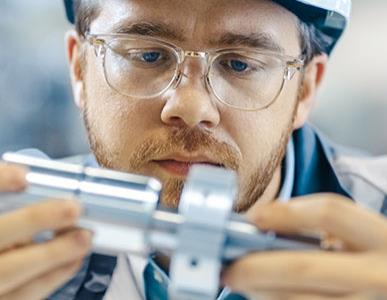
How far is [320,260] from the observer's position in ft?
1.29

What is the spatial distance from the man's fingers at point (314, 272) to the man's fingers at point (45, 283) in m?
0.11

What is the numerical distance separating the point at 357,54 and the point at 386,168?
2.39ft

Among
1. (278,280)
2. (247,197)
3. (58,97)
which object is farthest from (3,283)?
(58,97)

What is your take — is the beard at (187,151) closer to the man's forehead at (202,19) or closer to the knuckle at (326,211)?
the man's forehead at (202,19)

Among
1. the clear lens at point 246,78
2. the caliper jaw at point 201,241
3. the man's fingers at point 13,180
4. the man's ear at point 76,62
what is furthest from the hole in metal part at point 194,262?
the man's ear at point 76,62

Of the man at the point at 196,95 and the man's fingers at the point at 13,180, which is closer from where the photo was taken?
the man's fingers at the point at 13,180

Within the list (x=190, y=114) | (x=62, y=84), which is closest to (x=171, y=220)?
(x=190, y=114)

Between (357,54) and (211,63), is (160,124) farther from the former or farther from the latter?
(357,54)

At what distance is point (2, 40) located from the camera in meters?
1.59

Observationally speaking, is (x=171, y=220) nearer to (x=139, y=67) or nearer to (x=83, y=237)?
(x=83, y=237)

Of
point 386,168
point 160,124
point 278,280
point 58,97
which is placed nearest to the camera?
point 278,280

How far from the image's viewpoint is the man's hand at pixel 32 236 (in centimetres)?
41

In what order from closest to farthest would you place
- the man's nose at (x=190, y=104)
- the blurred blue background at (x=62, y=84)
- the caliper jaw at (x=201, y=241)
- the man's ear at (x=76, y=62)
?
the caliper jaw at (x=201, y=241) → the man's nose at (x=190, y=104) → the man's ear at (x=76, y=62) → the blurred blue background at (x=62, y=84)

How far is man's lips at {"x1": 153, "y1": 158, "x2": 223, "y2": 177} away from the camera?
2.36ft
